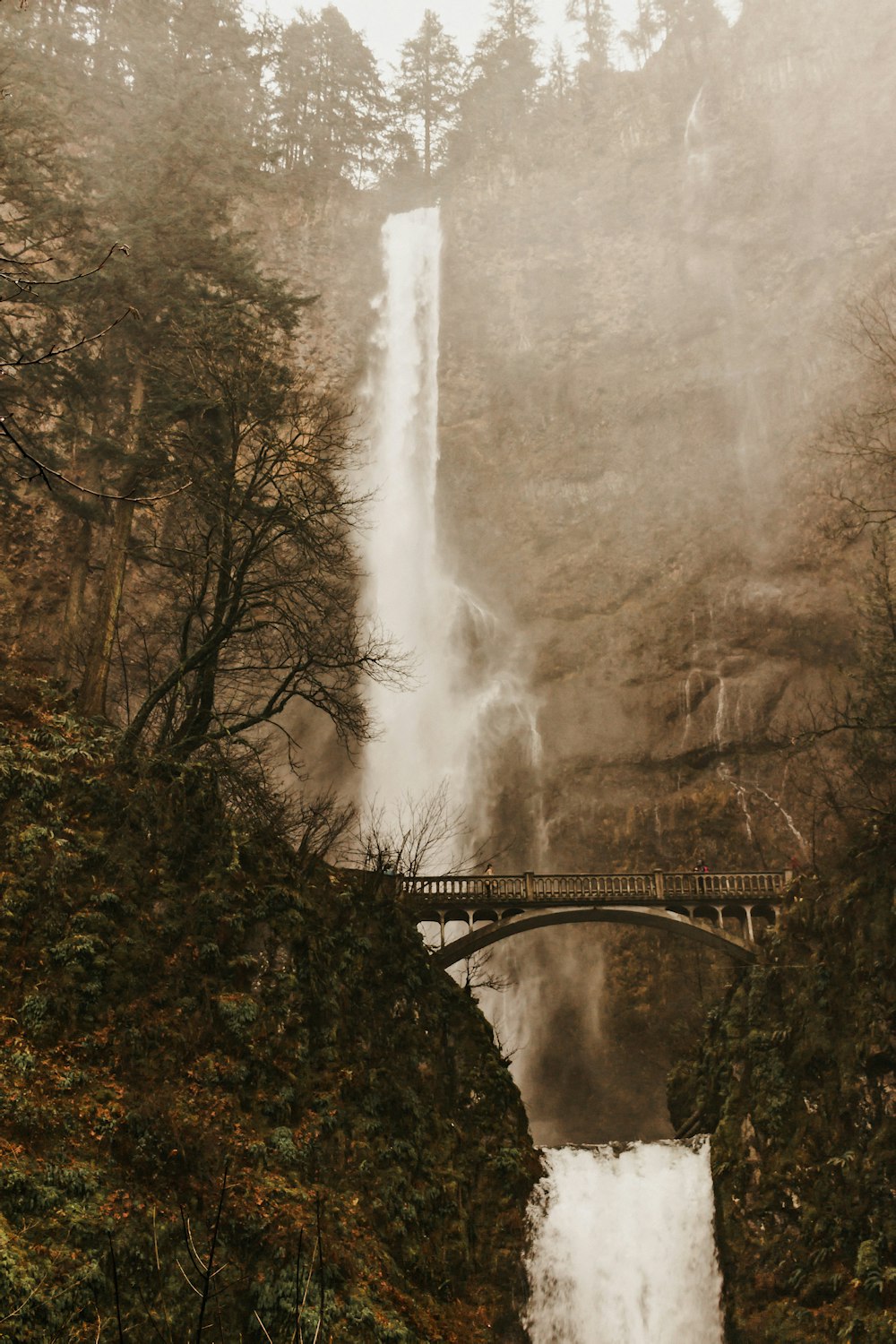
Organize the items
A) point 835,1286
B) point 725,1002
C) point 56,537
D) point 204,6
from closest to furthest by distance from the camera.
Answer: point 835,1286
point 725,1002
point 56,537
point 204,6

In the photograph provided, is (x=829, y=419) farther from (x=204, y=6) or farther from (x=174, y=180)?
(x=204, y=6)

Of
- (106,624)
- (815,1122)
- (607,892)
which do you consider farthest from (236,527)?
(815,1122)

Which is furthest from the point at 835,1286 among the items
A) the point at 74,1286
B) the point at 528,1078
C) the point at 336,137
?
the point at 336,137

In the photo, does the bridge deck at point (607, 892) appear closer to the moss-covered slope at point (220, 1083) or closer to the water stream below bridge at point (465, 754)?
the moss-covered slope at point (220, 1083)

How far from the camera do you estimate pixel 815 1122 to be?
65.6 ft

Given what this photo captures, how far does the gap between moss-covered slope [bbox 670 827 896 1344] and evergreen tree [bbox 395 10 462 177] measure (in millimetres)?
50116

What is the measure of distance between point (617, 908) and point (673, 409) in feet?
80.8

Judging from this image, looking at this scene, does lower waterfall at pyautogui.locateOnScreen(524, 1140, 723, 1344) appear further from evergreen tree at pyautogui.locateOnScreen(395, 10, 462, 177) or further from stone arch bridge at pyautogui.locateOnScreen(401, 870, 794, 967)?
evergreen tree at pyautogui.locateOnScreen(395, 10, 462, 177)

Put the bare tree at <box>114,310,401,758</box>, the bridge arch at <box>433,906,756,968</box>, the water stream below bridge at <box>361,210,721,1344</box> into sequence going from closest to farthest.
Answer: the bare tree at <box>114,310,401,758</box> → the water stream below bridge at <box>361,210,721,1344</box> → the bridge arch at <box>433,906,756,968</box>

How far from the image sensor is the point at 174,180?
77.8 feet

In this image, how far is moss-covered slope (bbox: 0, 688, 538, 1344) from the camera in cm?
1197

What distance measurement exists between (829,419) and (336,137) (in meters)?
Answer: 33.2

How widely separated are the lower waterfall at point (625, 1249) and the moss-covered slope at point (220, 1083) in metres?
0.95

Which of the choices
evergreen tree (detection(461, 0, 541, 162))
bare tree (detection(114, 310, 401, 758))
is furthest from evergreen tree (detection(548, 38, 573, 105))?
bare tree (detection(114, 310, 401, 758))
